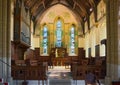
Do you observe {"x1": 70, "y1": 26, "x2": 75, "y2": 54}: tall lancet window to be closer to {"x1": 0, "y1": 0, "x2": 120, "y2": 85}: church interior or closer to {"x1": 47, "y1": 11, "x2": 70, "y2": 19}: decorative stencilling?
{"x1": 0, "y1": 0, "x2": 120, "y2": 85}: church interior

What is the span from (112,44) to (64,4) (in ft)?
79.8

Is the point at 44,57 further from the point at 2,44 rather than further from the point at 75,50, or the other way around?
the point at 2,44

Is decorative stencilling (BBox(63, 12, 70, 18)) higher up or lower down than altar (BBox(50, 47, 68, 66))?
higher up

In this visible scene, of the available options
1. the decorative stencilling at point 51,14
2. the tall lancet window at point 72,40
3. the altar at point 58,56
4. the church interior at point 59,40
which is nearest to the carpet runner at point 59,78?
the church interior at point 59,40

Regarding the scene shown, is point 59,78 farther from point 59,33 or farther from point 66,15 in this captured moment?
point 66,15

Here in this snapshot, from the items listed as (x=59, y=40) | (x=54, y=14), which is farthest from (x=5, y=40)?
(x=54, y=14)

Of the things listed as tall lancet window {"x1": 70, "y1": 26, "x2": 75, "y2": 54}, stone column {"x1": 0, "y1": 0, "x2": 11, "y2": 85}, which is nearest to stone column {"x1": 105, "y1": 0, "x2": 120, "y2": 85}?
stone column {"x1": 0, "y1": 0, "x2": 11, "y2": 85}

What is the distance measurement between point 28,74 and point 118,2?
6.19 metres

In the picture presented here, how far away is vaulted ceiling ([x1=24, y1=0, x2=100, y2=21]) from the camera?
3331cm

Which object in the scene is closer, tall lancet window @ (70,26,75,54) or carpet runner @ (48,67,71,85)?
carpet runner @ (48,67,71,85)

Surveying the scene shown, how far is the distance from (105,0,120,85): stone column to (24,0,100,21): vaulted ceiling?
50.8 ft

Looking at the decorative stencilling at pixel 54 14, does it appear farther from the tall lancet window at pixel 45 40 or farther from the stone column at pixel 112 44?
the stone column at pixel 112 44

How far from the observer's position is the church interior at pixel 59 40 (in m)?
15.3

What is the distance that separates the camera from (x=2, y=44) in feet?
49.5
